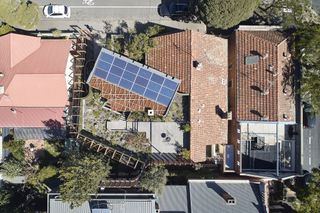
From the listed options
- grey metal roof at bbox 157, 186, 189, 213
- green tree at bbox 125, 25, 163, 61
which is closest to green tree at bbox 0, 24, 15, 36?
green tree at bbox 125, 25, 163, 61

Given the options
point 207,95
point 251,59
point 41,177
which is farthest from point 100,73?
point 251,59

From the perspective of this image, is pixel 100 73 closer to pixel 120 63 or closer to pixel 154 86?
pixel 120 63

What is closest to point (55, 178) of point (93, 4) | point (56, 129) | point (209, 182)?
point (56, 129)

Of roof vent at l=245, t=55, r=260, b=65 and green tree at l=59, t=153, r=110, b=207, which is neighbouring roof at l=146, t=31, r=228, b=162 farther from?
green tree at l=59, t=153, r=110, b=207

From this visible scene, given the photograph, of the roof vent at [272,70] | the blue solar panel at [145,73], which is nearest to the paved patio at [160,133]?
the blue solar panel at [145,73]

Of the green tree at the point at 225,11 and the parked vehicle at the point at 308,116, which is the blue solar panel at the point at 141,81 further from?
the parked vehicle at the point at 308,116

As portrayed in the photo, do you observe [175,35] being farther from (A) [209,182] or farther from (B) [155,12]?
(A) [209,182]
